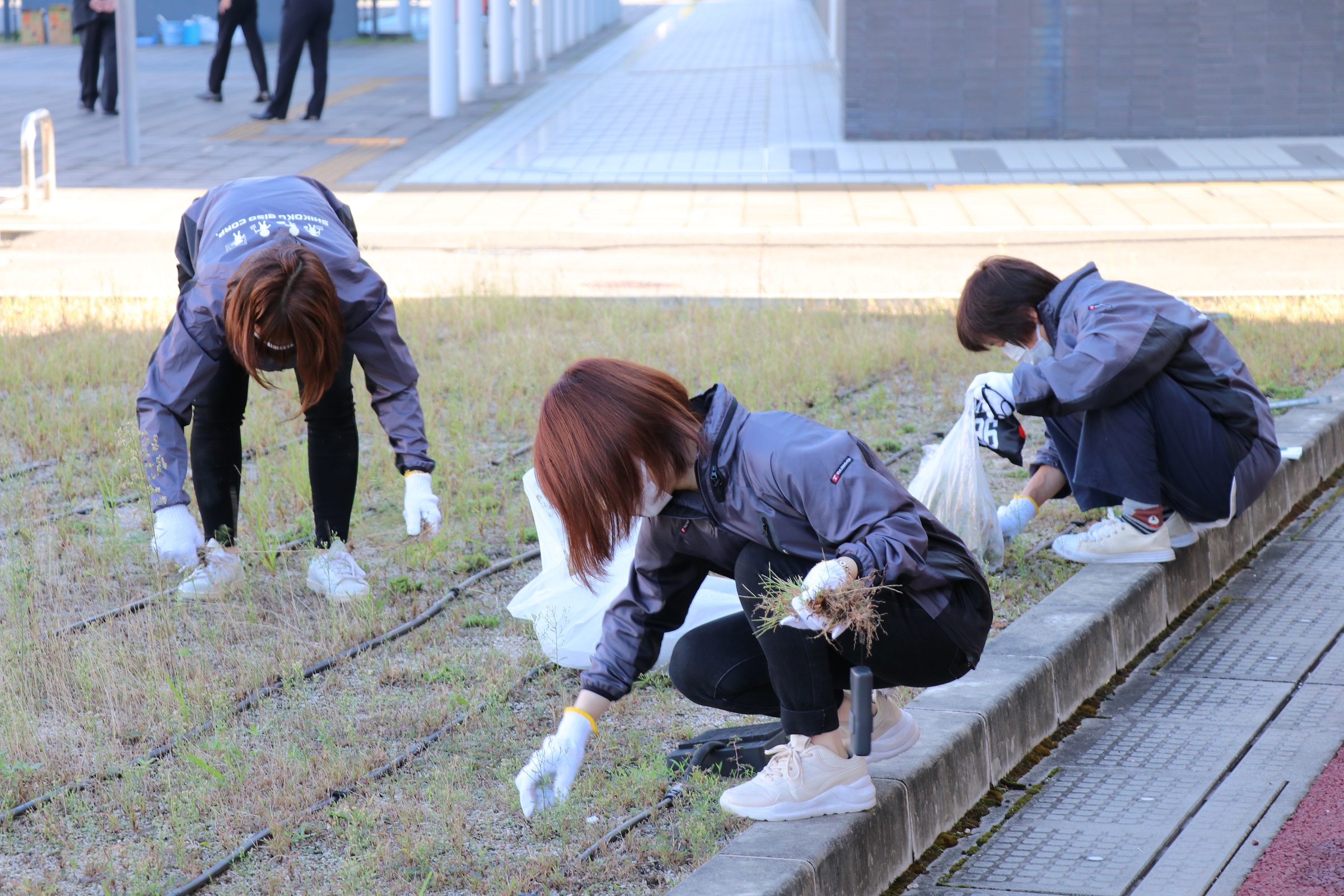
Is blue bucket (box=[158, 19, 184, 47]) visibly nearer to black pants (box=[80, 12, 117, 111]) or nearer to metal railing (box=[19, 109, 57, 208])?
black pants (box=[80, 12, 117, 111])

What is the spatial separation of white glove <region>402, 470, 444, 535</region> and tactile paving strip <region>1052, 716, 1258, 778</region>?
1.73m

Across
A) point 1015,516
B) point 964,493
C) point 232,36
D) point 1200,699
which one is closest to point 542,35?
point 232,36

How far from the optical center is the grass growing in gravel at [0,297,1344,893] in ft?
9.06

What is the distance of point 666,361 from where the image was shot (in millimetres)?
6543

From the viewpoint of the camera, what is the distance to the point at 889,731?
9.48ft

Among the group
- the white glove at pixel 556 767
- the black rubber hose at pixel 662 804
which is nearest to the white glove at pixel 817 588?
the white glove at pixel 556 767

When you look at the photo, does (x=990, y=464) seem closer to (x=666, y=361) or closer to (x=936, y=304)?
(x=666, y=361)

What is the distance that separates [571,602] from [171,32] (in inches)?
1156

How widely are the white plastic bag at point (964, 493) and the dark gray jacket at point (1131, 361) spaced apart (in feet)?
0.94

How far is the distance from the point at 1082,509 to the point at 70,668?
2830 millimetres

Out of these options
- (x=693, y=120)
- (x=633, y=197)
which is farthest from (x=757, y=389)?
(x=693, y=120)

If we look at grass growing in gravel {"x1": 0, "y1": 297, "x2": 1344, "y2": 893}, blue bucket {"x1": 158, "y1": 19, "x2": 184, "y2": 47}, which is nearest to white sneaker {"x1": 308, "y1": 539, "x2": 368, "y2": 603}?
grass growing in gravel {"x1": 0, "y1": 297, "x2": 1344, "y2": 893}

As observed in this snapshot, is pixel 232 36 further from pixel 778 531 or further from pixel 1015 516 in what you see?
pixel 778 531

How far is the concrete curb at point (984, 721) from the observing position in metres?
2.55
